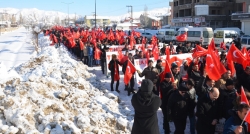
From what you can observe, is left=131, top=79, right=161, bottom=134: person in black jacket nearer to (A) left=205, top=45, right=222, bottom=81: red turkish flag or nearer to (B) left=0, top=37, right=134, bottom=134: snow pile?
(B) left=0, top=37, right=134, bottom=134: snow pile

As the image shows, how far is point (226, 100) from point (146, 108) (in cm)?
197

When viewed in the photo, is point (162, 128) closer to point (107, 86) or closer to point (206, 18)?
point (107, 86)

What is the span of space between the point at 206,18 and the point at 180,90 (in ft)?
163

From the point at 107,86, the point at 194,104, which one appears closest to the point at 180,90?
the point at 194,104

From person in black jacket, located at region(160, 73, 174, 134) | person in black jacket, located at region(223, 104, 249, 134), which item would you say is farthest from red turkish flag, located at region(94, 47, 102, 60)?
person in black jacket, located at region(223, 104, 249, 134)

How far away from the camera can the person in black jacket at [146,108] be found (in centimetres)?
448

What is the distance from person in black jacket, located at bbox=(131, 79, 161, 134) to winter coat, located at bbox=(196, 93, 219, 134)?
1120mm

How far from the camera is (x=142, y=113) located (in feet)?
15.0

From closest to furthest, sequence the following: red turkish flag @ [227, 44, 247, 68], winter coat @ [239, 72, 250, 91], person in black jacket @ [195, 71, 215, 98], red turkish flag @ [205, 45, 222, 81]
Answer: person in black jacket @ [195, 71, 215, 98] → red turkish flag @ [205, 45, 222, 81] → winter coat @ [239, 72, 250, 91] → red turkish flag @ [227, 44, 247, 68]

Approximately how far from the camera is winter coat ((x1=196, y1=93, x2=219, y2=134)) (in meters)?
5.33

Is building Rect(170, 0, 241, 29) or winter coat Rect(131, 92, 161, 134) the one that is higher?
building Rect(170, 0, 241, 29)

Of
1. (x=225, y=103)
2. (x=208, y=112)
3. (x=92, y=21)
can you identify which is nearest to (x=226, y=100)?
(x=225, y=103)

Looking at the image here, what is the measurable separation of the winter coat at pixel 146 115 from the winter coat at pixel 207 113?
1120mm

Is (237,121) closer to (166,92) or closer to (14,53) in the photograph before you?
(166,92)
